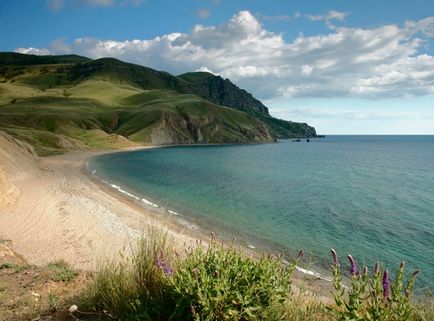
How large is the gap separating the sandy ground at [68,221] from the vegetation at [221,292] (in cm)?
611

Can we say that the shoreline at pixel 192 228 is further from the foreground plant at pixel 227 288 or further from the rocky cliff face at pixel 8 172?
the rocky cliff face at pixel 8 172

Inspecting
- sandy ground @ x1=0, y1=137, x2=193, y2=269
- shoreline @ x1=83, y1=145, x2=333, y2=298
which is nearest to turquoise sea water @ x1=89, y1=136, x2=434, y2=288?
shoreline @ x1=83, y1=145, x2=333, y2=298

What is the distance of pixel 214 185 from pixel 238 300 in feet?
146

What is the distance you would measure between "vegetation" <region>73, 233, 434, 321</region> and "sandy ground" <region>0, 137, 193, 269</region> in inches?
241

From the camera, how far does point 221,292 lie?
5.10 metres

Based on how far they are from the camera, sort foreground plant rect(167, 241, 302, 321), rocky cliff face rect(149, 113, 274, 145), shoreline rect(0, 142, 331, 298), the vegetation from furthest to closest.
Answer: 1. rocky cliff face rect(149, 113, 274, 145)
2. shoreline rect(0, 142, 331, 298)
3. foreground plant rect(167, 241, 302, 321)
4. the vegetation

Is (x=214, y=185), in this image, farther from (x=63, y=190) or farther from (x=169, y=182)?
(x=63, y=190)

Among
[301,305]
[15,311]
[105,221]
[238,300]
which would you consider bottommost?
[105,221]

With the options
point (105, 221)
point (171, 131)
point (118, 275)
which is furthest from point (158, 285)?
point (171, 131)

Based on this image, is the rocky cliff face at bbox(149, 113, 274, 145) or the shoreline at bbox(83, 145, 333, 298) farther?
the rocky cliff face at bbox(149, 113, 274, 145)

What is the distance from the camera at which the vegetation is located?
4684 mm

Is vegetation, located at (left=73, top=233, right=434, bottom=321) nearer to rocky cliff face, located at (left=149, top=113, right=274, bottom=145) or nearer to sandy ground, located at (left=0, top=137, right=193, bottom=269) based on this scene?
sandy ground, located at (left=0, top=137, right=193, bottom=269)

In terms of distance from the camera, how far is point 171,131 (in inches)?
6909

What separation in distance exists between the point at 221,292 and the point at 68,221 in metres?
24.3
